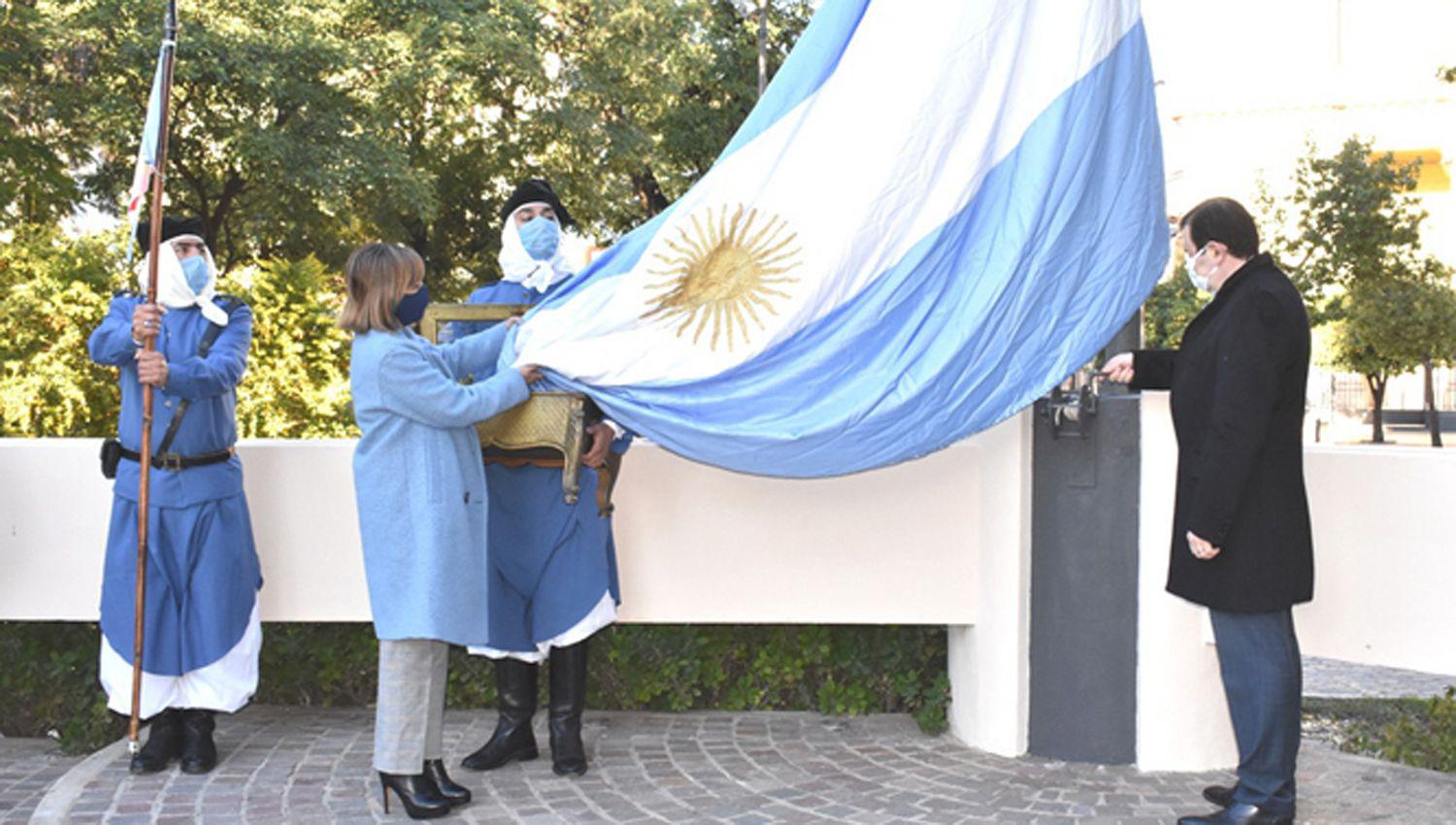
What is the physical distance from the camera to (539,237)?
5109 millimetres

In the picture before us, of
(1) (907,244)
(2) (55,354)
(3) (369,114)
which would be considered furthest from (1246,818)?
(3) (369,114)

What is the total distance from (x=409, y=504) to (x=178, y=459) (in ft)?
3.84

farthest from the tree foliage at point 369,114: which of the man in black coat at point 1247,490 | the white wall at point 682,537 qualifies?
the man in black coat at point 1247,490

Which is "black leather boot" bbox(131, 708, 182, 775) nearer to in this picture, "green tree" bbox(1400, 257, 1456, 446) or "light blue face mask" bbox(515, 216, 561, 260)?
"light blue face mask" bbox(515, 216, 561, 260)

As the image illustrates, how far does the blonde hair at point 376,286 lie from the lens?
4.41 metres

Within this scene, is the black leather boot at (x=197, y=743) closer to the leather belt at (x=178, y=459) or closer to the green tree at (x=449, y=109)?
the leather belt at (x=178, y=459)

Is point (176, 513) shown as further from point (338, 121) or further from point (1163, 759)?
point (338, 121)

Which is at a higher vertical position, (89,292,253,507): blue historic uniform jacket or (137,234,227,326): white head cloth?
(137,234,227,326): white head cloth

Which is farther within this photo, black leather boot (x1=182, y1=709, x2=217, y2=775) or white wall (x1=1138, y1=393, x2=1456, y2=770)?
black leather boot (x1=182, y1=709, x2=217, y2=775)

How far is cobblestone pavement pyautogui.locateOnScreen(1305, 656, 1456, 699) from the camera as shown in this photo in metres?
7.06

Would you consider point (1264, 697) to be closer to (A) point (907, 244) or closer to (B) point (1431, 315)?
(A) point (907, 244)

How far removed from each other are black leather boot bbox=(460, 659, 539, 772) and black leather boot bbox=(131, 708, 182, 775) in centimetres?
107

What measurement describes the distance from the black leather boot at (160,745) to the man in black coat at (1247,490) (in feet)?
11.6

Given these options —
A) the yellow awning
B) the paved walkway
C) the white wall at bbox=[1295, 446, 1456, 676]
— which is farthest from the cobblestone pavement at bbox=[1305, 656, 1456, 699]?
the yellow awning
